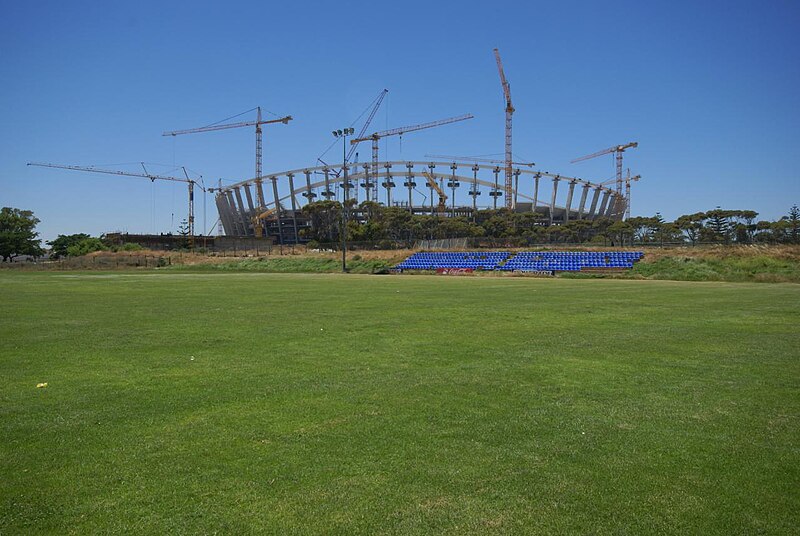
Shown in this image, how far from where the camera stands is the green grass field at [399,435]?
398cm

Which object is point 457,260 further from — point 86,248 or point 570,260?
point 86,248

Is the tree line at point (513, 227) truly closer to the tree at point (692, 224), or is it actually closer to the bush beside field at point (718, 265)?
the tree at point (692, 224)

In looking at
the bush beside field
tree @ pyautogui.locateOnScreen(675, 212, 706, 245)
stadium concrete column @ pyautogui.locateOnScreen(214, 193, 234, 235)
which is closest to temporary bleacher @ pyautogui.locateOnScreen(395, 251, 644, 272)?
the bush beside field

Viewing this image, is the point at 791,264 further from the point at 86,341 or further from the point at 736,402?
the point at 86,341

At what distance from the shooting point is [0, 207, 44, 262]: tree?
319 feet

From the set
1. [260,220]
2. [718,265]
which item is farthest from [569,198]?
[718,265]

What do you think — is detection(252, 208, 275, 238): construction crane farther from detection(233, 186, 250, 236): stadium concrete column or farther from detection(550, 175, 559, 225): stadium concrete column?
detection(550, 175, 559, 225): stadium concrete column

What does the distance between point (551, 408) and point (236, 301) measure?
16787 millimetres

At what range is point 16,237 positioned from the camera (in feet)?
321

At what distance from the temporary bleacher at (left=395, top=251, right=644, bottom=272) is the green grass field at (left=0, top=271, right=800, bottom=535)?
44.5 meters

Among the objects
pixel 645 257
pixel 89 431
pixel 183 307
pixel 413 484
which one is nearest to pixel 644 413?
pixel 413 484

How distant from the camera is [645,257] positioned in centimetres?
5344

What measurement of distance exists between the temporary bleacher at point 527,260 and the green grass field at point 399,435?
4446 centimetres

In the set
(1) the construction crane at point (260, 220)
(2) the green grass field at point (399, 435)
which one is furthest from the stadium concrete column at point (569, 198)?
(2) the green grass field at point (399, 435)
